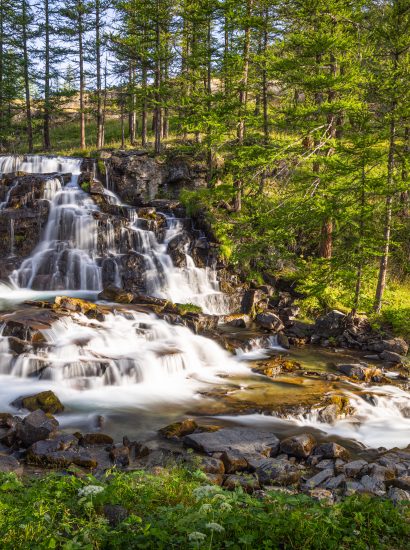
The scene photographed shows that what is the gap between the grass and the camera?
3896 mm

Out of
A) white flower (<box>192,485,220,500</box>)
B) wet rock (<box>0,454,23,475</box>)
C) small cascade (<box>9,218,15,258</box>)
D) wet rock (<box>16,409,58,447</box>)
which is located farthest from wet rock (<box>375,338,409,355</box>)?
small cascade (<box>9,218,15,258</box>)

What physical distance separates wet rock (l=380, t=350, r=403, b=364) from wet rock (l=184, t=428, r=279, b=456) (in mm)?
6847

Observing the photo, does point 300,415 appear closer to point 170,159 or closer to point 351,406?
point 351,406

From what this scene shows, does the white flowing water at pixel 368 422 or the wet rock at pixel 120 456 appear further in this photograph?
the white flowing water at pixel 368 422

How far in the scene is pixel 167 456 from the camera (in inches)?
298

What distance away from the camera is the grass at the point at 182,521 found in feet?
12.8

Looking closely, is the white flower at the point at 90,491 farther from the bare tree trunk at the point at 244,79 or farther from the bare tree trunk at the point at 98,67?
the bare tree trunk at the point at 98,67

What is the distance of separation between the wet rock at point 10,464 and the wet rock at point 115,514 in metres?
2.34

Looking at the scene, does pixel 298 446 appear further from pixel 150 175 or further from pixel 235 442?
pixel 150 175

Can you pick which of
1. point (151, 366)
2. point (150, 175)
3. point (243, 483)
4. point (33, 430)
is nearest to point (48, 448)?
point (33, 430)

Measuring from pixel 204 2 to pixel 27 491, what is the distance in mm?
22985

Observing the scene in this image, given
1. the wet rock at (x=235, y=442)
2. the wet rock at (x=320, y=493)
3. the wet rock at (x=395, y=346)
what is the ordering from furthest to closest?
the wet rock at (x=395, y=346), the wet rock at (x=235, y=442), the wet rock at (x=320, y=493)

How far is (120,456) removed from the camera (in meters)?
7.30

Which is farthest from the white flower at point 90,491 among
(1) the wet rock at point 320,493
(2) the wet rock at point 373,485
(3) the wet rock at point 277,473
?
(2) the wet rock at point 373,485
